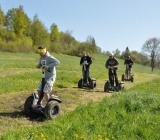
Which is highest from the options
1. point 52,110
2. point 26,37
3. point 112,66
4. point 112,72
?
point 26,37

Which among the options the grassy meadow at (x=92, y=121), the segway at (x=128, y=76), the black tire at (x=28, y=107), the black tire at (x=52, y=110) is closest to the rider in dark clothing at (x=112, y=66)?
the grassy meadow at (x=92, y=121)

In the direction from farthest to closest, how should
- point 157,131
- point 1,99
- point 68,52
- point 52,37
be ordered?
point 52,37, point 68,52, point 1,99, point 157,131

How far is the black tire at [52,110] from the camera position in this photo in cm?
844

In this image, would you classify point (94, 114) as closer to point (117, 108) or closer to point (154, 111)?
point (117, 108)

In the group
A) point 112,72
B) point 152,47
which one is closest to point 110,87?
point 112,72

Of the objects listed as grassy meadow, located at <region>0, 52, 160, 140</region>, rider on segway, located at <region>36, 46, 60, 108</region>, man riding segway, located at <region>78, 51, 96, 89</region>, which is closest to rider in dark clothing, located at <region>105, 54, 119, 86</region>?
man riding segway, located at <region>78, 51, 96, 89</region>

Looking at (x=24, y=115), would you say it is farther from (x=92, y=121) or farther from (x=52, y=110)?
(x=92, y=121)

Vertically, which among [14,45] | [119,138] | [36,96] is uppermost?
[14,45]

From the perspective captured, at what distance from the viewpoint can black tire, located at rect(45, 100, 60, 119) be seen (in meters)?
8.44

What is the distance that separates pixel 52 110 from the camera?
8711 millimetres

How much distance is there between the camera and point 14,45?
6550cm

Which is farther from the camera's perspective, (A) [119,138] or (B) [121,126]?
(B) [121,126]

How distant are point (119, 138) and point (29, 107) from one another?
317 centimetres

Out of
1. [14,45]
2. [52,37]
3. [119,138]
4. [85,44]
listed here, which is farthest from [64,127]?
[52,37]
